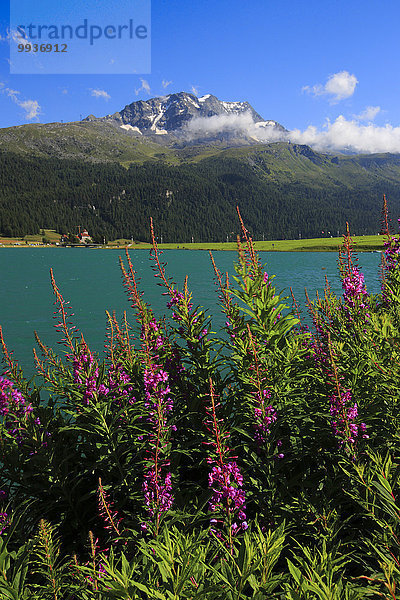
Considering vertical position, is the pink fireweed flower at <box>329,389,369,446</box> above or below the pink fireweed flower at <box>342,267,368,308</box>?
below

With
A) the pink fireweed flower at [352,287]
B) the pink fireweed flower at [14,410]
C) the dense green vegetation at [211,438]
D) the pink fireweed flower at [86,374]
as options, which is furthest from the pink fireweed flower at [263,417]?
the pink fireweed flower at [14,410]

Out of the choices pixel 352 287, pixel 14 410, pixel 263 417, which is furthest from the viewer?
pixel 352 287

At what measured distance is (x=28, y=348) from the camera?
29.2 metres

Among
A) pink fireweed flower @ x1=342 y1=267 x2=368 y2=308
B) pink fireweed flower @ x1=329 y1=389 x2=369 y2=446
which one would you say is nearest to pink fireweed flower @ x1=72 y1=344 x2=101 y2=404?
pink fireweed flower @ x1=329 y1=389 x2=369 y2=446

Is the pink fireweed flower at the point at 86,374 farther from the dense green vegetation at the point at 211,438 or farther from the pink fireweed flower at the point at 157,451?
the pink fireweed flower at the point at 157,451

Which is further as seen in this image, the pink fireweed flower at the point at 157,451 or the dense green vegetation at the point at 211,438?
the dense green vegetation at the point at 211,438

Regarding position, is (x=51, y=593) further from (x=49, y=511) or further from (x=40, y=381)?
(x=40, y=381)

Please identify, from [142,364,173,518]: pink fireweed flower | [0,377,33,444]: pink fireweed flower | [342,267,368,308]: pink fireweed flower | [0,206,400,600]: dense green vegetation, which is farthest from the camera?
[342,267,368,308]: pink fireweed flower

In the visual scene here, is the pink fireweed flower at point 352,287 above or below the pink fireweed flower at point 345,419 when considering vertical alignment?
above

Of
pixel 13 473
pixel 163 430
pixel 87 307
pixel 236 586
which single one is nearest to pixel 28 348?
pixel 87 307

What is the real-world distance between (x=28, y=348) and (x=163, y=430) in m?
28.5

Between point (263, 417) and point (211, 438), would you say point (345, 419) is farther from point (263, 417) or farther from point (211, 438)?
point (211, 438)

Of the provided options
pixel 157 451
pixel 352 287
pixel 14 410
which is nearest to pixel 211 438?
pixel 157 451

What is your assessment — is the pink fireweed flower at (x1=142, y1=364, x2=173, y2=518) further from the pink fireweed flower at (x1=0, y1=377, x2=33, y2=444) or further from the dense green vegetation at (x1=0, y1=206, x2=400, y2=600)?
the pink fireweed flower at (x1=0, y1=377, x2=33, y2=444)
